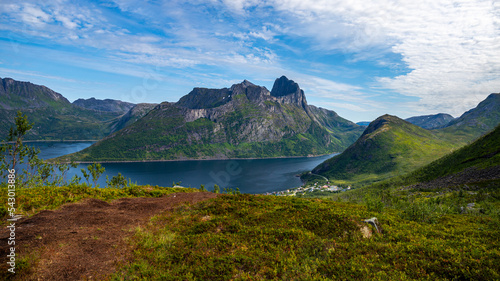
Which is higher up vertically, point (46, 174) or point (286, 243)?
point (286, 243)

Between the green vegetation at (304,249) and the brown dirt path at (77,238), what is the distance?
1.48 meters

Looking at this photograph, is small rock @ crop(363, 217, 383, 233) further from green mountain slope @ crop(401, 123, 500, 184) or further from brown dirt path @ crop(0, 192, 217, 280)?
green mountain slope @ crop(401, 123, 500, 184)

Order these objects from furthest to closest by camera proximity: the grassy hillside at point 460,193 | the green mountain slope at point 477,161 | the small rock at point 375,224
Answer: the green mountain slope at point 477,161 < the grassy hillside at point 460,193 < the small rock at point 375,224

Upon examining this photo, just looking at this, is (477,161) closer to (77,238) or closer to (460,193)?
(460,193)

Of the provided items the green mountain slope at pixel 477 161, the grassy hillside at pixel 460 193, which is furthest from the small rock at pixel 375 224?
the green mountain slope at pixel 477 161

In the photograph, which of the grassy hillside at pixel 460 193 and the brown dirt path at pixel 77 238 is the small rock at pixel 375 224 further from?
the brown dirt path at pixel 77 238

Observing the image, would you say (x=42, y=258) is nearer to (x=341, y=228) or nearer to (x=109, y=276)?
(x=109, y=276)

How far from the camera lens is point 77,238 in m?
15.1

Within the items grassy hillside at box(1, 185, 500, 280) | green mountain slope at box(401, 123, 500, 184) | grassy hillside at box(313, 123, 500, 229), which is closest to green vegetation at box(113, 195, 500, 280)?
grassy hillside at box(1, 185, 500, 280)

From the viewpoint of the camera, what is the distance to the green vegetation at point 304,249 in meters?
11.4

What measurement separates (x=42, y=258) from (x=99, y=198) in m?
13.7

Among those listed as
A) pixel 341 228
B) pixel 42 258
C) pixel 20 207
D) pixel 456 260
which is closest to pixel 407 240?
pixel 456 260

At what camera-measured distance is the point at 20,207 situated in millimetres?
19359

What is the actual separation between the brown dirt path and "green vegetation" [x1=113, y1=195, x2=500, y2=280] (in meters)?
1.48
